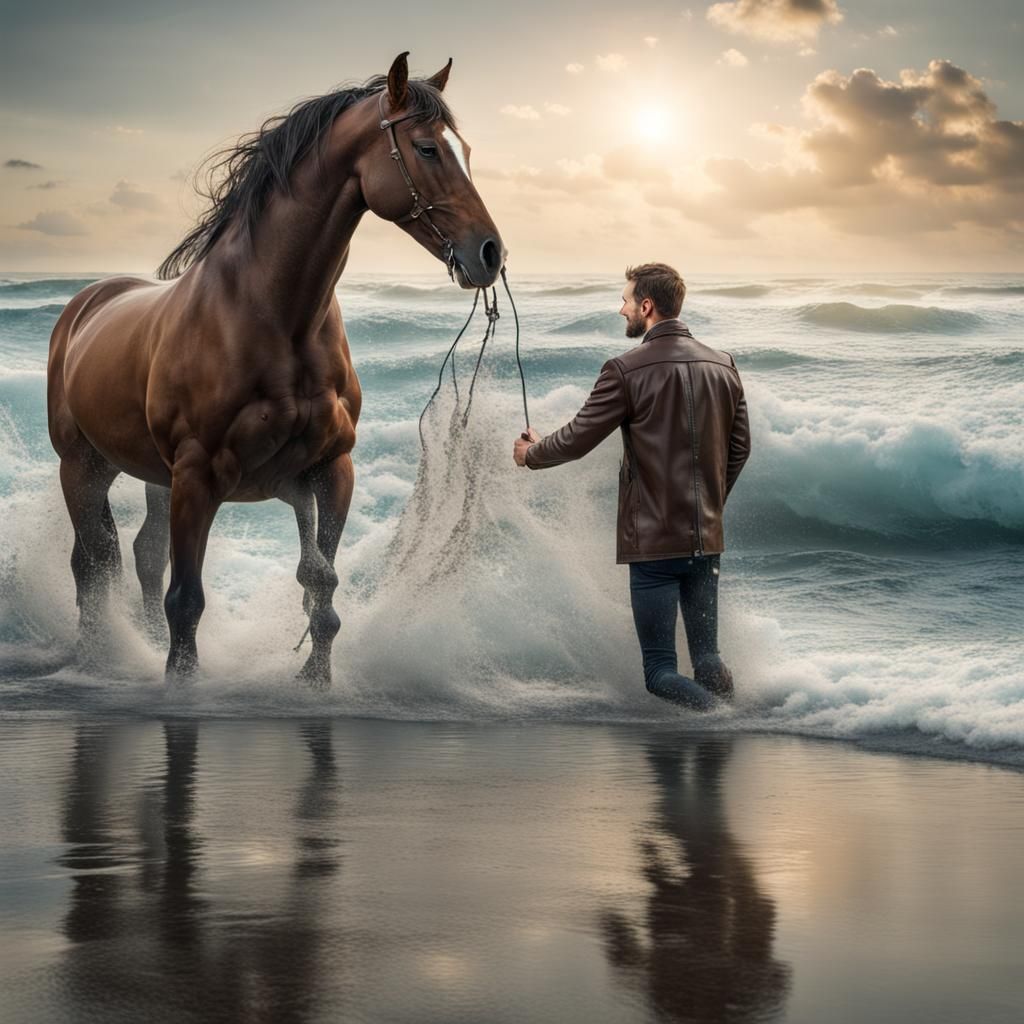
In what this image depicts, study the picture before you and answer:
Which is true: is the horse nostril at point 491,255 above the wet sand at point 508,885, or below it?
above

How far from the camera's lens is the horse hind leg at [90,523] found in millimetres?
9297

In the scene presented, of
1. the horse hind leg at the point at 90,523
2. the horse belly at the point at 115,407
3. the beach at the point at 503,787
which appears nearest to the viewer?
the beach at the point at 503,787

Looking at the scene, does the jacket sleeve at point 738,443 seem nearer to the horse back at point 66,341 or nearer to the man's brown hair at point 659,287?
the man's brown hair at point 659,287

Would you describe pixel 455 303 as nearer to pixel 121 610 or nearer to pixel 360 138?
pixel 121 610

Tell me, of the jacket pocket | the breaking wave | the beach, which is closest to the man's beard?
the jacket pocket

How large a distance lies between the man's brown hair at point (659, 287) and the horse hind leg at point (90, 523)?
382cm

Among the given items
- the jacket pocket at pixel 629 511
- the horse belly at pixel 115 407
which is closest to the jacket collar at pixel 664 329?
the jacket pocket at pixel 629 511

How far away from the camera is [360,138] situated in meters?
7.07

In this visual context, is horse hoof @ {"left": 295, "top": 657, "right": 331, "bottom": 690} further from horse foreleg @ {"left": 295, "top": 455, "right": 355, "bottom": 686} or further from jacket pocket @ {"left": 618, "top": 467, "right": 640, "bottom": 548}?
jacket pocket @ {"left": 618, "top": 467, "right": 640, "bottom": 548}

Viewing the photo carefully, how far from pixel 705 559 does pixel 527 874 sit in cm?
285

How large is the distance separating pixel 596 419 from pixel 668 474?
349 mm

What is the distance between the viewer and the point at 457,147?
22.5ft

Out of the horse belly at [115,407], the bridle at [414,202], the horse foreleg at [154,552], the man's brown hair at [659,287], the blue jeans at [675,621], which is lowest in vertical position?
the blue jeans at [675,621]

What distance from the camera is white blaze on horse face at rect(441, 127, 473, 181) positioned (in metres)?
6.82
